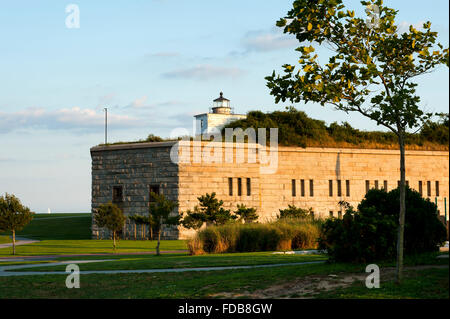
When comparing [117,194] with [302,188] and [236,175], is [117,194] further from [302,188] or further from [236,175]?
[302,188]

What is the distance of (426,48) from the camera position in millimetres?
15227

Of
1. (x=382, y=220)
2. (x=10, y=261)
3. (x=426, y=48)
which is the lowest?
(x=10, y=261)

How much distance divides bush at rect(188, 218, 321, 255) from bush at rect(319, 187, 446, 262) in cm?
1113

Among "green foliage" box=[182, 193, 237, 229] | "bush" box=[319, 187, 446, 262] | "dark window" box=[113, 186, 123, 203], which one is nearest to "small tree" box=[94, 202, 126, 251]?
"green foliage" box=[182, 193, 237, 229]

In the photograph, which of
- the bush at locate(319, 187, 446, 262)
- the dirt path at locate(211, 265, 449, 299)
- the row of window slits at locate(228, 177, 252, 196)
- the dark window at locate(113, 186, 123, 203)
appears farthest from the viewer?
the dark window at locate(113, 186, 123, 203)

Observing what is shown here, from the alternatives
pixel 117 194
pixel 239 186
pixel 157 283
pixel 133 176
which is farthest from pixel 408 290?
pixel 117 194

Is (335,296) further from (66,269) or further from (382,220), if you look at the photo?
(66,269)

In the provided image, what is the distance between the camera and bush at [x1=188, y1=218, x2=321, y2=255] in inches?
1204

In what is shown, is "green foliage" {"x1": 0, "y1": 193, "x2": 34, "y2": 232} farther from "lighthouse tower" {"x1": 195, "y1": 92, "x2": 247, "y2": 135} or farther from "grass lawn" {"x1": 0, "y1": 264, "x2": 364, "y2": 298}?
"lighthouse tower" {"x1": 195, "y1": 92, "x2": 247, "y2": 135}

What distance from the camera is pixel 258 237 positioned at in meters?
31.0

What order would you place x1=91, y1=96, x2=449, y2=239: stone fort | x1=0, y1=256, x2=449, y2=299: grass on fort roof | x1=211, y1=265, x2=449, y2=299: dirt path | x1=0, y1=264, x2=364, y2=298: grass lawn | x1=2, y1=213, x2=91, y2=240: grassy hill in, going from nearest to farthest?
1. x1=0, y1=256, x2=449, y2=299: grass on fort roof
2. x1=211, y1=265, x2=449, y2=299: dirt path
3. x1=0, y1=264, x2=364, y2=298: grass lawn
4. x1=91, y1=96, x2=449, y2=239: stone fort
5. x1=2, y1=213, x2=91, y2=240: grassy hill

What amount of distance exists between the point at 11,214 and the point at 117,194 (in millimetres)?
14738
